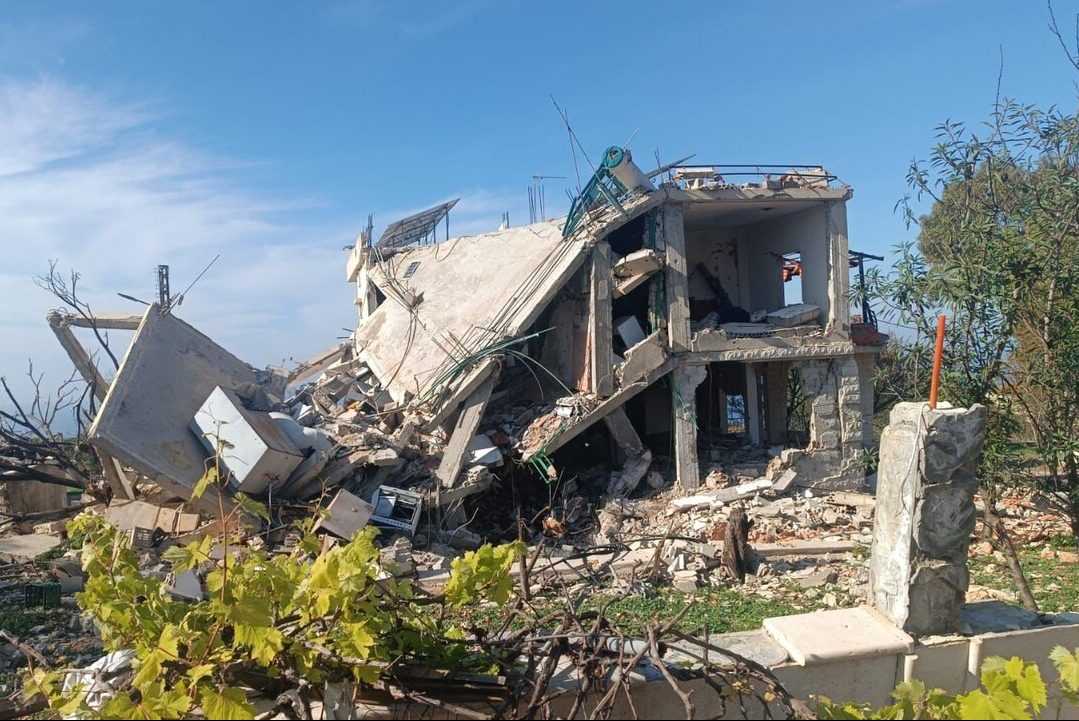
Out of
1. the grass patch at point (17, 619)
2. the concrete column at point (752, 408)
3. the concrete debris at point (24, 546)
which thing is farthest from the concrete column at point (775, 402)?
the grass patch at point (17, 619)

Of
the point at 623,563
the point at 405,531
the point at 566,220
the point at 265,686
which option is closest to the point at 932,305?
the point at 623,563

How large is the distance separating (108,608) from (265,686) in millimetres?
671

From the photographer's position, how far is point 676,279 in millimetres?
13477

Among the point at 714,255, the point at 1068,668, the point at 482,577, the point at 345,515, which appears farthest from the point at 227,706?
the point at 714,255

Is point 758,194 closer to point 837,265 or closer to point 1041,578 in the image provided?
point 837,265

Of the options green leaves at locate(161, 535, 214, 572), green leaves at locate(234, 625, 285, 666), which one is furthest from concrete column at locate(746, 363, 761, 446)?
green leaves at locate(234, 625, 285, 666)

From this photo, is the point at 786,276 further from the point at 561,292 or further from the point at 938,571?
the point at 938,571

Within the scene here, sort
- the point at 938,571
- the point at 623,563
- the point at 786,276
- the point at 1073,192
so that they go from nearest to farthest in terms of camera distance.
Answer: the point at 938,571 < the point at 1073,192 < the point at 623,563 < the point at 786,276

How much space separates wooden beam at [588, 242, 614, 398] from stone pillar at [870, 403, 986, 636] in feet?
28.8

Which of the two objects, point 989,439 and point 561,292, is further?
point 561,292

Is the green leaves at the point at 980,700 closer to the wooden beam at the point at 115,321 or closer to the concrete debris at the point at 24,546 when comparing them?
the concrete debris at the point at 24,546

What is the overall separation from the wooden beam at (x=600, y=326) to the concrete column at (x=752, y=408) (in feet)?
12.0

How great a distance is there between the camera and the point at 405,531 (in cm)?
1114

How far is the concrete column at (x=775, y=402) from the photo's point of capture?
15.9m
